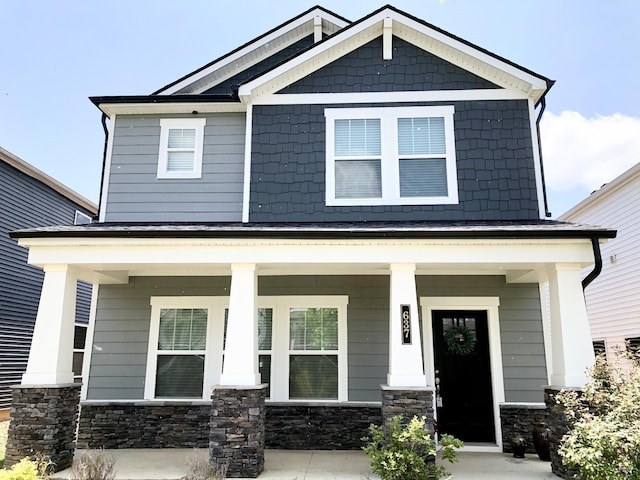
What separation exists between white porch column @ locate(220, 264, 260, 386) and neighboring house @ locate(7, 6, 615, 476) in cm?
120

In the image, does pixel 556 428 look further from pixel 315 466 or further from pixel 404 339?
pixel 315 466

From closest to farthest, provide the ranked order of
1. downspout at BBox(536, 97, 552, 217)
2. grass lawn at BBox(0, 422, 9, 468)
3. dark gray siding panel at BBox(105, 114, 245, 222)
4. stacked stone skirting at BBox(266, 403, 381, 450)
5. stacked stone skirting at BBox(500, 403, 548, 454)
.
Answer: grass lawn at BBox(0, 422, 9, 468) < stacked stone skirting at BBox(500, 403, 548, 454) < stacked stone skirting at BBox(266, 403, 381, 450) < downspout at BBox(536, 97, 552, 217) < dark gray siding panel at BBox(105, 114, 245, 222)

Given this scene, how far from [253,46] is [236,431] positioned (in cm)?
769

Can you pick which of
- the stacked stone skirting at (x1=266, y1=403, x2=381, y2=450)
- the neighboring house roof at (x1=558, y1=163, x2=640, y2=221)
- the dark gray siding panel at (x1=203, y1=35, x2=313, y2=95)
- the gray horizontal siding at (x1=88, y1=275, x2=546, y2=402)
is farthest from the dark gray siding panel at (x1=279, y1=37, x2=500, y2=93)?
the stacked stone skirting at (x1=266, y1=403, x2=381, y2=450)

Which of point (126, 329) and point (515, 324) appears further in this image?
point (126, 329)

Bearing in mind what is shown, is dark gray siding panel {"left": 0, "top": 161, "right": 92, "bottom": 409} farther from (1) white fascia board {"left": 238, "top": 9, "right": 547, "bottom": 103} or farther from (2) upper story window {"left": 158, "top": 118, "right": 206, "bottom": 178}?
(1) white fascia board {"left": 238, "top": 9, "right": 547, "bottom": 103}

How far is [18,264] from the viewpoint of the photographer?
1356 centimetres

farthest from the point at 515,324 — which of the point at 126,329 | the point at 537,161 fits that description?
the point at 126,329

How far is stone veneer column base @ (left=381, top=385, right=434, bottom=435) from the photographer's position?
6301 millimetres

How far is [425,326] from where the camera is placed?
858 centimetres

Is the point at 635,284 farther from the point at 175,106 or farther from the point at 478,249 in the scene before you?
the point at 175,106

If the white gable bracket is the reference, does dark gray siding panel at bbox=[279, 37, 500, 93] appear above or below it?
below

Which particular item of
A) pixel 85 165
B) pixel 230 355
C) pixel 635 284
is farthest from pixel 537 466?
pixel 85 165

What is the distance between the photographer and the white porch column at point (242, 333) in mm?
6594
